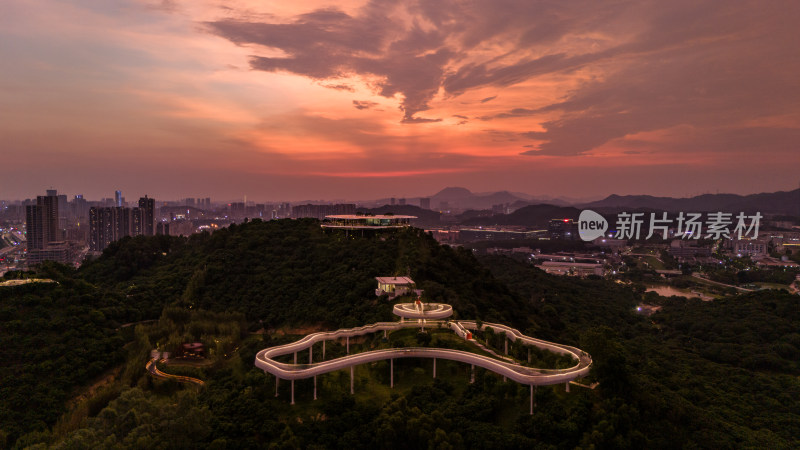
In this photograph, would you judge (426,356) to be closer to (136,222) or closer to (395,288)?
(395,288)

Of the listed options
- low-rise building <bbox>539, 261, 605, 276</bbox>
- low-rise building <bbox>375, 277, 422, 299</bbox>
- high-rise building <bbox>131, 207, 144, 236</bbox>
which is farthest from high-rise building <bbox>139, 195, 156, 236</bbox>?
low-rise building <bbox>539, 261, 605, 276</bbox>

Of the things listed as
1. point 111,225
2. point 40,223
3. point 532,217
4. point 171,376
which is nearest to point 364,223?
point 171,376

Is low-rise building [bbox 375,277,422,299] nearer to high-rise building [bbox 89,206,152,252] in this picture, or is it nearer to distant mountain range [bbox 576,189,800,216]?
high-rise building [bbox 89,206,152,252]

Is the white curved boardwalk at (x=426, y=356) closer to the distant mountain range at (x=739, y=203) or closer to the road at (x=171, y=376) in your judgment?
the road at (x=171, y=376)

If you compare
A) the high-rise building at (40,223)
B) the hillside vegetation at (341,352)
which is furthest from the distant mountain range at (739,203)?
the high-rise building at (40,223)

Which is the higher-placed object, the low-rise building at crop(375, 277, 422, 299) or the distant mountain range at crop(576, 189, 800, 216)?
the distant mountain range at crop(576, 189, 800, 216)

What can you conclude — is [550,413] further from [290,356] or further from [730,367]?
Answer: [730,367]
